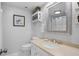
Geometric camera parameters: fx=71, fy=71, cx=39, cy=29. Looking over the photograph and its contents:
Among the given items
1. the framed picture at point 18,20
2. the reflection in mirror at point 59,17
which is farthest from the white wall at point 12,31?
the reflection in mirror at point 59,17

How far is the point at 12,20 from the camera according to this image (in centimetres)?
201

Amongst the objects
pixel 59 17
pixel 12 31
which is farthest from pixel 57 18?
pixel 12 31

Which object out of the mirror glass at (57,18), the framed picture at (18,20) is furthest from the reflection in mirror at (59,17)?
the framed picture at (18,20)

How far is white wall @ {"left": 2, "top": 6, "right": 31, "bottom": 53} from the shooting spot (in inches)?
78.5

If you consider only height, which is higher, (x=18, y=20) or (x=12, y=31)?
Answer: (x=18, y=20)

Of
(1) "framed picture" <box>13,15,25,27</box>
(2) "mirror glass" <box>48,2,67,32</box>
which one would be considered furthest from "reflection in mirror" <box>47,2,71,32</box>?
(1) "framed picture" <box>13,15,25,27</box>

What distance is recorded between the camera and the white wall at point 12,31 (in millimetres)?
1994

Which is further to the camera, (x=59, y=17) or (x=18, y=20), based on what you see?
(x=18, y=20)

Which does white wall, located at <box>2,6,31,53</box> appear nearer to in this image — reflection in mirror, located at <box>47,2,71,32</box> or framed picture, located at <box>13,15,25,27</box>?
framed picture, located at <box>13,15,25,27</box>

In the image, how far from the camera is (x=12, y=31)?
2.05 m

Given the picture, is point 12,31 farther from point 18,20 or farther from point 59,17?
point 59,17

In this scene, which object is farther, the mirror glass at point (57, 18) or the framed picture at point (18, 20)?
the framed picture at point (18, 20)

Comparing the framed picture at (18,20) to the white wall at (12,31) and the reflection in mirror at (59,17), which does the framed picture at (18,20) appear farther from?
the reflection in mirror at (59,17)

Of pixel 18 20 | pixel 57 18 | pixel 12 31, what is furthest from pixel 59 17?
pixel 12 31
